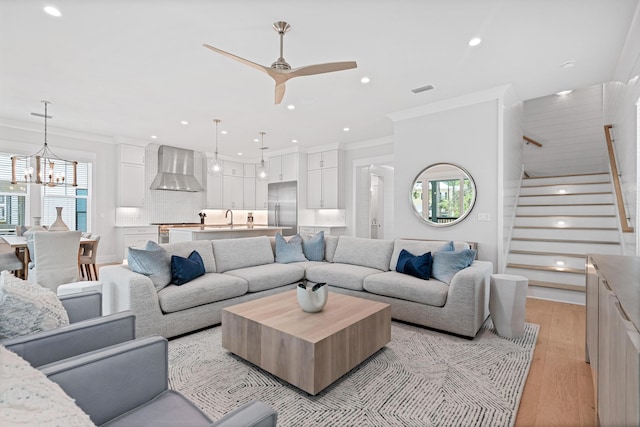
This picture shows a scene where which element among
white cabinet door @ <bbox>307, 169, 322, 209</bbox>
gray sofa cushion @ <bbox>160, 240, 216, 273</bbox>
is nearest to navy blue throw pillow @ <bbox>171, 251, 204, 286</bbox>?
gray sofa cushion @ <bbox>160, 240, 216, 273</bbox>

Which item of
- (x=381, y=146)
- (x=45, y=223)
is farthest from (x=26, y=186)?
(x=381, y=146)

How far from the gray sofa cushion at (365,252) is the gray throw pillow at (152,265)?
2.23 meters

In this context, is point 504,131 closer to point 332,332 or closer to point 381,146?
point 381,146

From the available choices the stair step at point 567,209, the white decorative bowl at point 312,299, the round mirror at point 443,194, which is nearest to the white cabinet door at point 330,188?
the round mirror at point 443,194

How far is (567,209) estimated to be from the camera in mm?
5000

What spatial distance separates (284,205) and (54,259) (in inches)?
197

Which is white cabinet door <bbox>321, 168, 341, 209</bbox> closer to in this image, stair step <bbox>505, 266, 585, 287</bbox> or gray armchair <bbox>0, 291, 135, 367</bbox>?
stair step <bbox>505, 266, 585, 287</bbox>

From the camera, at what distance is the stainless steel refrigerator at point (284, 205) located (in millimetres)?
7809

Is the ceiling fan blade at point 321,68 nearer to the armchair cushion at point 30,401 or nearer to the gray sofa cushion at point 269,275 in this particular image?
the gray sofa cushion at point 269,275

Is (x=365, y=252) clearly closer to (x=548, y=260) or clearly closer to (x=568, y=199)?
(x=548, y=260)

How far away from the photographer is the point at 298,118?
5.45m

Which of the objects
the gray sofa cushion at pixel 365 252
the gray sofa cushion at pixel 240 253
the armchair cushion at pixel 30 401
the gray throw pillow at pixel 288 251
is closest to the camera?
the armchair cushion at pixel 30 401

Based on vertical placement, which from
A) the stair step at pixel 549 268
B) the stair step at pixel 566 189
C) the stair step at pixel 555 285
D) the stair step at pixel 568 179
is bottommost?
the stair step at pixel 555 285

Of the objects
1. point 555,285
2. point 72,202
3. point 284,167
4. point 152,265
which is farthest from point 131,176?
point 555,285
